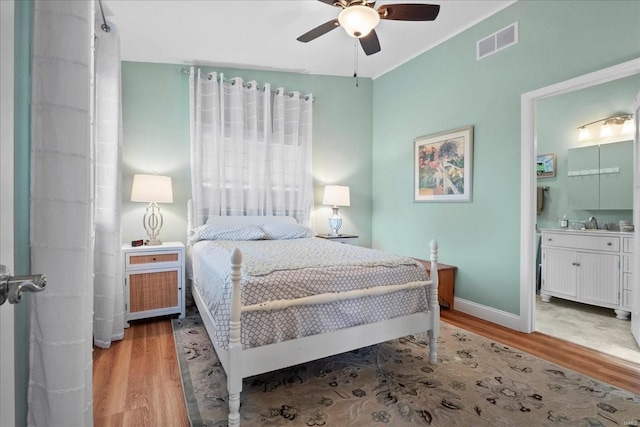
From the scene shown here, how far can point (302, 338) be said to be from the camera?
1.79 metres

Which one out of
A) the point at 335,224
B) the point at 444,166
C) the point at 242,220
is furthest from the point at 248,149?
the point at 444,166

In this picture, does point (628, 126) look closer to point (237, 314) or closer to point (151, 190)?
point (237, 314)

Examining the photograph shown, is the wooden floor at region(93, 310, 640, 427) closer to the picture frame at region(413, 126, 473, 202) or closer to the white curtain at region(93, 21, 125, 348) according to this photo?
the white curtain at region(93, 21, 125, 348)

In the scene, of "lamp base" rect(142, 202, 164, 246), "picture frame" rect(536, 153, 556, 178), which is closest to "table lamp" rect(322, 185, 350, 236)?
"lamp base" rect(142, 202, 164, 246)

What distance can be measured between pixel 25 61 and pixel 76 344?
0.99 metres

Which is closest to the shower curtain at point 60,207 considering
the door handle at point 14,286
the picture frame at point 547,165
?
the door handle at point 14,286

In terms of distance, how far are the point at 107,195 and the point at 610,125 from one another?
5.36 meters

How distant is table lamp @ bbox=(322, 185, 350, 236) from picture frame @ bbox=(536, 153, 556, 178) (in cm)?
273

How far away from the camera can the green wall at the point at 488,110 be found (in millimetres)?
2463

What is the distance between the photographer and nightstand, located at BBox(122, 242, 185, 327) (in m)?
2.95

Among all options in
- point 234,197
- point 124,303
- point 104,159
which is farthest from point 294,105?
point 124,303

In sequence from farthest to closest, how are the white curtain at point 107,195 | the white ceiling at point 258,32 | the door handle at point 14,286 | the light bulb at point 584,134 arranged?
the light bulb at point 584,134 < the white ceiling at point 258,32 < the white curtain at point 107,195 < the door handle at point 14,286

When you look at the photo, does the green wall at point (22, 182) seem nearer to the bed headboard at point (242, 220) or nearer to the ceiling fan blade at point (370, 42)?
the ceiling fan blade at point (370, 42)

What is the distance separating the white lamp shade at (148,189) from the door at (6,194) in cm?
261
